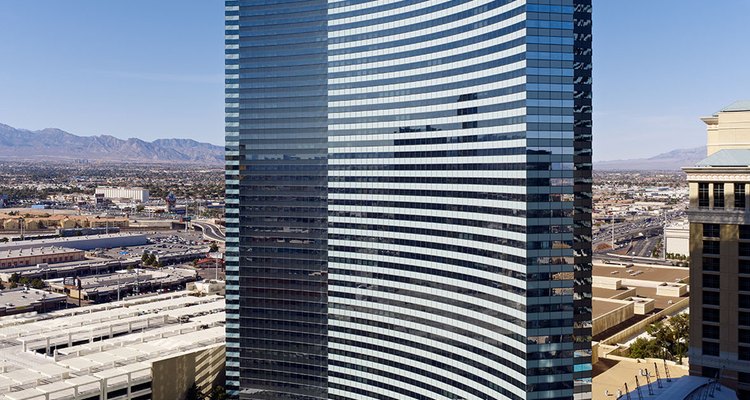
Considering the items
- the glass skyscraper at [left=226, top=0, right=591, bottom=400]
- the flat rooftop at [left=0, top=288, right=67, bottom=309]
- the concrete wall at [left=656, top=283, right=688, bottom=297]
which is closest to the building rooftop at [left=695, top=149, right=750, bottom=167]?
the glass skyscraper at [left=226, top=0, right=591, bottom=400]

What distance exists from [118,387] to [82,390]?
6.05 m

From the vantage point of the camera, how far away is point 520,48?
7888 centimetres

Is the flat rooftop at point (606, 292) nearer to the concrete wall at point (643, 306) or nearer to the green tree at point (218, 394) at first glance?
the concrete wall at point (643, 306)

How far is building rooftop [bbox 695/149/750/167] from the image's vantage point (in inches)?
3625

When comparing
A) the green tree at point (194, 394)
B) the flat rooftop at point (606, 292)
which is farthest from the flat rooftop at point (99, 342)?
the flat rooftop at point (606, 292)

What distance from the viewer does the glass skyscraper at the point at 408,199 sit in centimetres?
7775

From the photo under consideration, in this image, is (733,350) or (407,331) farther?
(407,331)

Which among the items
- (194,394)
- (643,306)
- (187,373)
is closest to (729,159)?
(643,306)

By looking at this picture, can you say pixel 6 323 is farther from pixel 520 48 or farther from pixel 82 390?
pixel 520 48

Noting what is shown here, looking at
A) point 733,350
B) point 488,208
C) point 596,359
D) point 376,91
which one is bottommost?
point 596,359

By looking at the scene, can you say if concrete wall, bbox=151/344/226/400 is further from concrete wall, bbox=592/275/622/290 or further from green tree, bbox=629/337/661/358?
concrete wall, bbox=592/275/622/290

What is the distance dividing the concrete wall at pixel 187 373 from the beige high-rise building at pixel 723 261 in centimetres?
7774

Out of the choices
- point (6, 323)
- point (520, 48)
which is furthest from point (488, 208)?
point (6, 323)

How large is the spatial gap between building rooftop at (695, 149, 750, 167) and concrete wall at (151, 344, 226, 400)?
84292 mm
